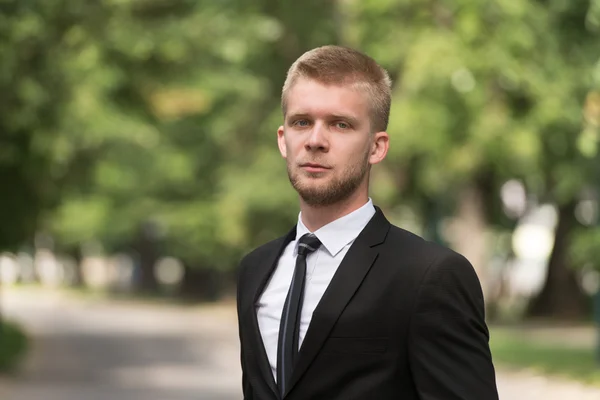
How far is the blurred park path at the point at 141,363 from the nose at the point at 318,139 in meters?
15.3

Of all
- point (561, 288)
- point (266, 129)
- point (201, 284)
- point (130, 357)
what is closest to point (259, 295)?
point (130, 357)

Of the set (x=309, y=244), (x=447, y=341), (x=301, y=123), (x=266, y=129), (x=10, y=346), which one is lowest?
(x=447, y=341)

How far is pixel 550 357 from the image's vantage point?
26.2m

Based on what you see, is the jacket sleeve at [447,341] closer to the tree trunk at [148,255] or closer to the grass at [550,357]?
the grass at [550,357]

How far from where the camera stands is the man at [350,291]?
307 centimetres

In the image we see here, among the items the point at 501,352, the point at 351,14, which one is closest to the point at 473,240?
the point at 501,352

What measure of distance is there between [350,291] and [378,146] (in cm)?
37

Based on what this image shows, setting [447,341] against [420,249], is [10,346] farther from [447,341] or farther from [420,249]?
[447,341]

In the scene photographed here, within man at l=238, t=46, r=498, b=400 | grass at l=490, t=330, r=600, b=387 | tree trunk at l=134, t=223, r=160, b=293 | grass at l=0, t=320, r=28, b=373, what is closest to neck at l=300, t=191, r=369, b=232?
man at l=238, t=46, r=498, b=400

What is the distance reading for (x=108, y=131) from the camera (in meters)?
30.5

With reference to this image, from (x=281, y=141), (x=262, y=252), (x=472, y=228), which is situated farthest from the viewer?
(x=472, y=228)

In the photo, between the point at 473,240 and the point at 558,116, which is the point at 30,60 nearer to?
the point at 558,116

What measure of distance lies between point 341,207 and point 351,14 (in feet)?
73.1

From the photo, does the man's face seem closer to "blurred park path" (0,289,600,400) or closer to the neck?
the neck
